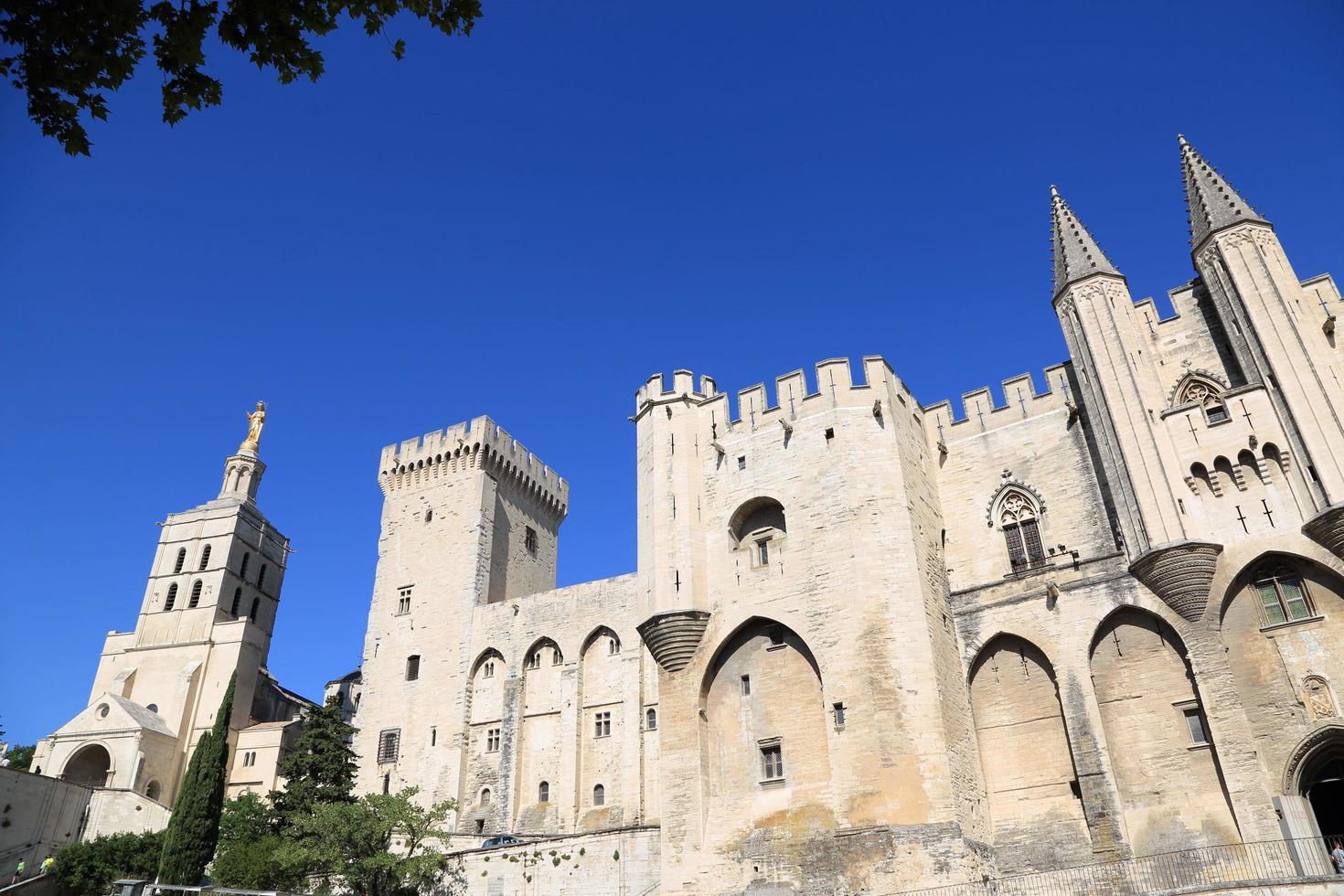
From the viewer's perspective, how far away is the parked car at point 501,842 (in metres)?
25.8

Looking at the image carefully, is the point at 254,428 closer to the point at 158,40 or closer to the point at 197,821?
the point at 197,821

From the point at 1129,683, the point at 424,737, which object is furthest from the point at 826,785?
the point at 424,737

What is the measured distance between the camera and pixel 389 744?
34.9 meters

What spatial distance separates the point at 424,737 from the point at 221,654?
1539cm

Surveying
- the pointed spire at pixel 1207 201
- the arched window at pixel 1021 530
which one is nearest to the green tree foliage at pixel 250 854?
the arched window at pixel 1021 530

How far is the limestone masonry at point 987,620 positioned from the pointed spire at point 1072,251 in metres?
0.09

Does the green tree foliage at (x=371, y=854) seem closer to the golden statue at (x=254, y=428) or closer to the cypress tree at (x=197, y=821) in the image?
the cypress tree at (x=197, y=821)

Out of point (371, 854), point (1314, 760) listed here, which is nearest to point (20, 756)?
point (371, 854)

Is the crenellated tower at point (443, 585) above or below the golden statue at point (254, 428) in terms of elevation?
below

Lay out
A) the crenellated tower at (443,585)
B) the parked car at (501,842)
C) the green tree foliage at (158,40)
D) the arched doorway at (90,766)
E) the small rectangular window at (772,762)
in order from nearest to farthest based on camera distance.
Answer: the green tree foliage at (158,40), the small rectangular window at (772,762), the parked car at (501,842), the crenellated tower at (443,585), the arched doorway at (90,766)

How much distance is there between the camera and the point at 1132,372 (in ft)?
77.3

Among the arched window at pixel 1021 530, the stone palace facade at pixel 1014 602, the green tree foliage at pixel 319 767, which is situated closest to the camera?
the stone palace facade at pixel 1014 602

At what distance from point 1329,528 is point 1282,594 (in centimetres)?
169

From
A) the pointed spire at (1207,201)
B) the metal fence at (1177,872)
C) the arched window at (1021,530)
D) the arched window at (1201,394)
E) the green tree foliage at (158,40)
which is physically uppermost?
the pointed spire at (1207,201)
